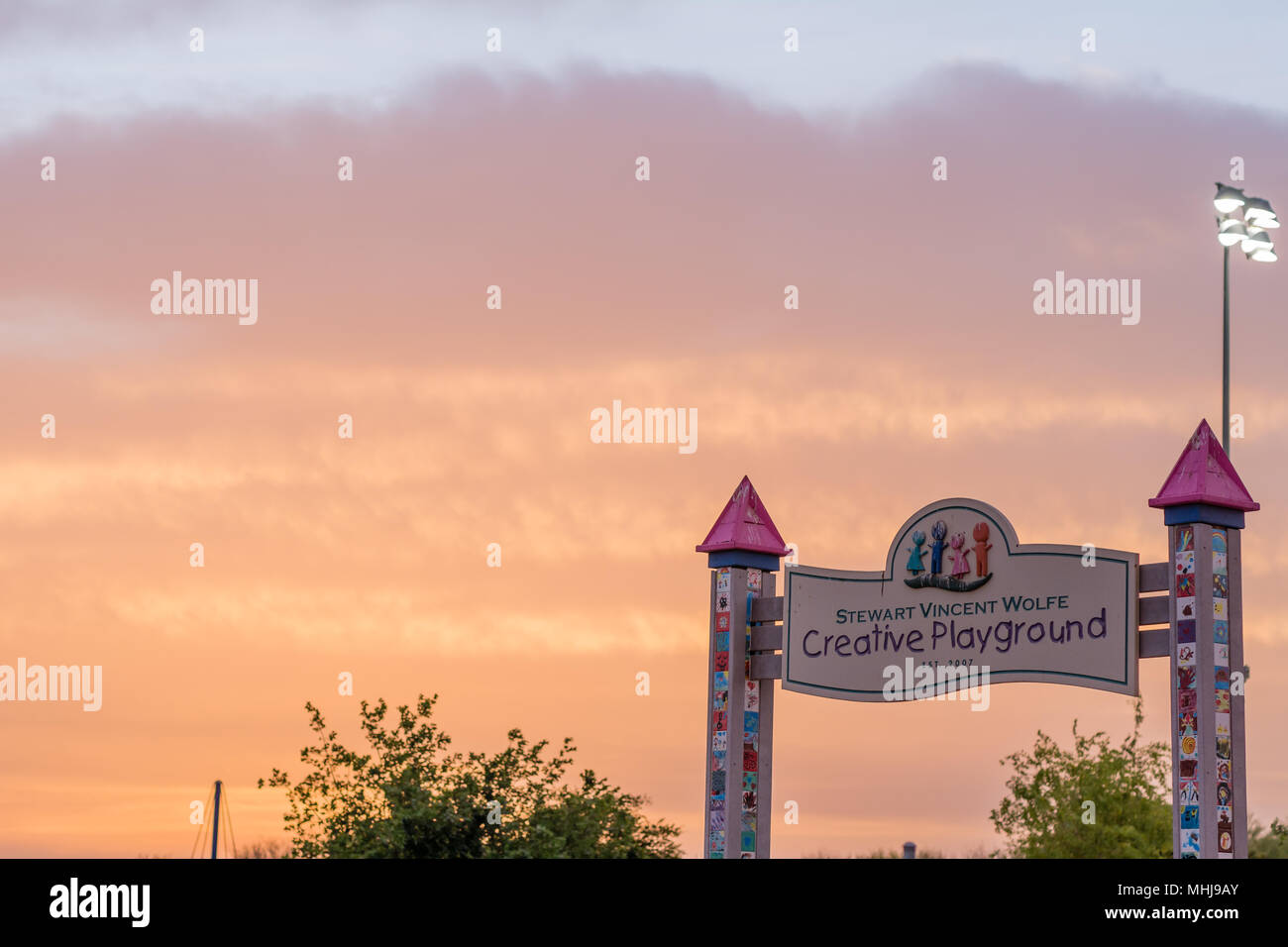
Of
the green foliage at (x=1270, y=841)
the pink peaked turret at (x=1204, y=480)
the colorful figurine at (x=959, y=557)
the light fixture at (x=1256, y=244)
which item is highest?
the light fixture at (x=1256, y=244)

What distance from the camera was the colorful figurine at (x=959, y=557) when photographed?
18156mm

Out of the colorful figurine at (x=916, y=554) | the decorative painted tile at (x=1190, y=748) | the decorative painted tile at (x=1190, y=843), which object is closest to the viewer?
the decorative painted tile at (x=1190, y=843)

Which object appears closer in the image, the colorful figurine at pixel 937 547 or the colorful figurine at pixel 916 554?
the colorful figurine at pixel 937 547

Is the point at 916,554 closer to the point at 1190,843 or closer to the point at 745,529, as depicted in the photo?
the point at 745,529

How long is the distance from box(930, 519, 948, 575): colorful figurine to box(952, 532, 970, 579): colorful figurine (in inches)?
6.6

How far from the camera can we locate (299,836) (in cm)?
2573

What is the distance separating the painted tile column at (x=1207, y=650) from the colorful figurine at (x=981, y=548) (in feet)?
7.31

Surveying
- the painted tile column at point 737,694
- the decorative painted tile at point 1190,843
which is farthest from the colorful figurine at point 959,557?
the decorative painted tile at point 1190,843

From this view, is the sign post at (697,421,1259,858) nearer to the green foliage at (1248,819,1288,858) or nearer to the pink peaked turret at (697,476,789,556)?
the pink peaked turret at (697,476,789,556)

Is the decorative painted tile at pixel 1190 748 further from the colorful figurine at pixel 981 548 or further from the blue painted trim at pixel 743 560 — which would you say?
the blue painted trim at pixel 743 560

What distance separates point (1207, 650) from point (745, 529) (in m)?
6.29
